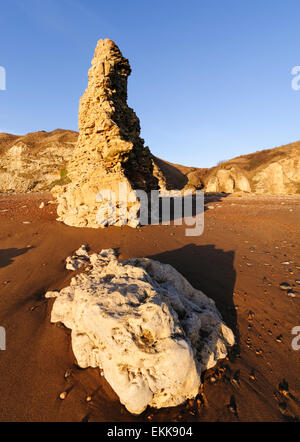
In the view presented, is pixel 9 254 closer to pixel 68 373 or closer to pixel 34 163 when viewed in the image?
pixel 68 373

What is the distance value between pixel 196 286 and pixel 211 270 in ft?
3.08

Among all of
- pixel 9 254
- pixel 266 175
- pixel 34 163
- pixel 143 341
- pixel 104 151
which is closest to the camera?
pixel 143 341

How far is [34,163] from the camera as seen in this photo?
114 feet

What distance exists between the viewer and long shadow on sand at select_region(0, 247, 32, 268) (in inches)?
205

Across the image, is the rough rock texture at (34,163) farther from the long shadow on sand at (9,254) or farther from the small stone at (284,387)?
the small stone at (284,387)

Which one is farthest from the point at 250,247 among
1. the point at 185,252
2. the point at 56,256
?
the point at 56,256

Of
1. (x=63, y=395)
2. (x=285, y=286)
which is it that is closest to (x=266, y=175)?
(x=285, y=286)

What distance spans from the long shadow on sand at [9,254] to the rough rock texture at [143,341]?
3702 mm

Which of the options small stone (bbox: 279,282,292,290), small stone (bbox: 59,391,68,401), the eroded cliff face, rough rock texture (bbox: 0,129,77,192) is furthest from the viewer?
rough rock texture (bbox: 0,129,77,192)

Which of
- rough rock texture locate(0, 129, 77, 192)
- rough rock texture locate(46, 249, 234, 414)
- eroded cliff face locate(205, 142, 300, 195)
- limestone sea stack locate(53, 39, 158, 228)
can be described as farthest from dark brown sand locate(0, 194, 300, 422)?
rough rock texture locate(0, 129, 77, 192)

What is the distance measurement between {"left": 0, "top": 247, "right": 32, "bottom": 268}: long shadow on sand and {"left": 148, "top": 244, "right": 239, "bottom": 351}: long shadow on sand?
4167 mm

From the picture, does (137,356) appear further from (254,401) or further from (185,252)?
(185,252)

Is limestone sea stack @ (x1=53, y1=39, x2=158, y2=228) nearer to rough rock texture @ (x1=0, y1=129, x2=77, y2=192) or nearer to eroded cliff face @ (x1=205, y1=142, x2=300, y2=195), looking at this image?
rough rock texture @ (x1=0, y1=129, x2=77, y2=192)

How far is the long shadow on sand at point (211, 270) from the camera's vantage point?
12.1ft
